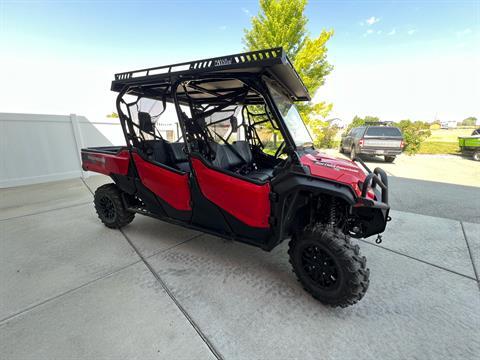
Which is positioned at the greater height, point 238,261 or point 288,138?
point 288,138

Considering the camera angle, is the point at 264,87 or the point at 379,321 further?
the point at 264,87

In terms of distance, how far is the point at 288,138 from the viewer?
1885mm

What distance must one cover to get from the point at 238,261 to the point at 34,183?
714 centimetres

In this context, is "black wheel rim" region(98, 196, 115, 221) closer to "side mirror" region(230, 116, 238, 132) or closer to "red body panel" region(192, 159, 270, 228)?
"red body panel" region(192, 159, 270, 228)

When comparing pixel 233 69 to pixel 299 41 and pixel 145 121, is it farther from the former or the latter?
pixel 299 41

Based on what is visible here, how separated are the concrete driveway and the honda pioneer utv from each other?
0.33 meters

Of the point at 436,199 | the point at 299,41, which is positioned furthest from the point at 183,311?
the point at 299,41

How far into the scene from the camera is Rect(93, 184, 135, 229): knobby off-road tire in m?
3.07

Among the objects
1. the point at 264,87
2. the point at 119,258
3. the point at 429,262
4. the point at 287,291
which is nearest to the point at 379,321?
the point at 287,291

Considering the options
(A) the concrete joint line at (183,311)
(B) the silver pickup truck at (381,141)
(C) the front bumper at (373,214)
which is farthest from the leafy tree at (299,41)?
(A) the concrete joint line at (183,311)

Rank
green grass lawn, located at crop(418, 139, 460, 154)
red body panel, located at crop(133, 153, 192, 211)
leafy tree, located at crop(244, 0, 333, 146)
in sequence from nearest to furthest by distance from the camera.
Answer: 1. red body panel, located at crop(133, 153, 192, 211)
2. leafy tree, located at crop(244, 0, 333, 146)
3. green grass lawn, located at crop(418, 139, 460, 154)

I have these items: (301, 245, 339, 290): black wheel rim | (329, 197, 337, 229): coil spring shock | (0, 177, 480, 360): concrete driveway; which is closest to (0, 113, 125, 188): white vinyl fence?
(0, 177, 480, 360): concrete driveway

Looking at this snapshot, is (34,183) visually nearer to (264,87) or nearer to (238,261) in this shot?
(238,261)

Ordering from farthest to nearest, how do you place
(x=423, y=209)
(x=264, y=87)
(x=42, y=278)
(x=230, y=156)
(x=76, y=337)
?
(x=423, y=209) → (x=230, y=156) → (x=42, y=278) → (x=264, y=87) → (x=76, y=337)
